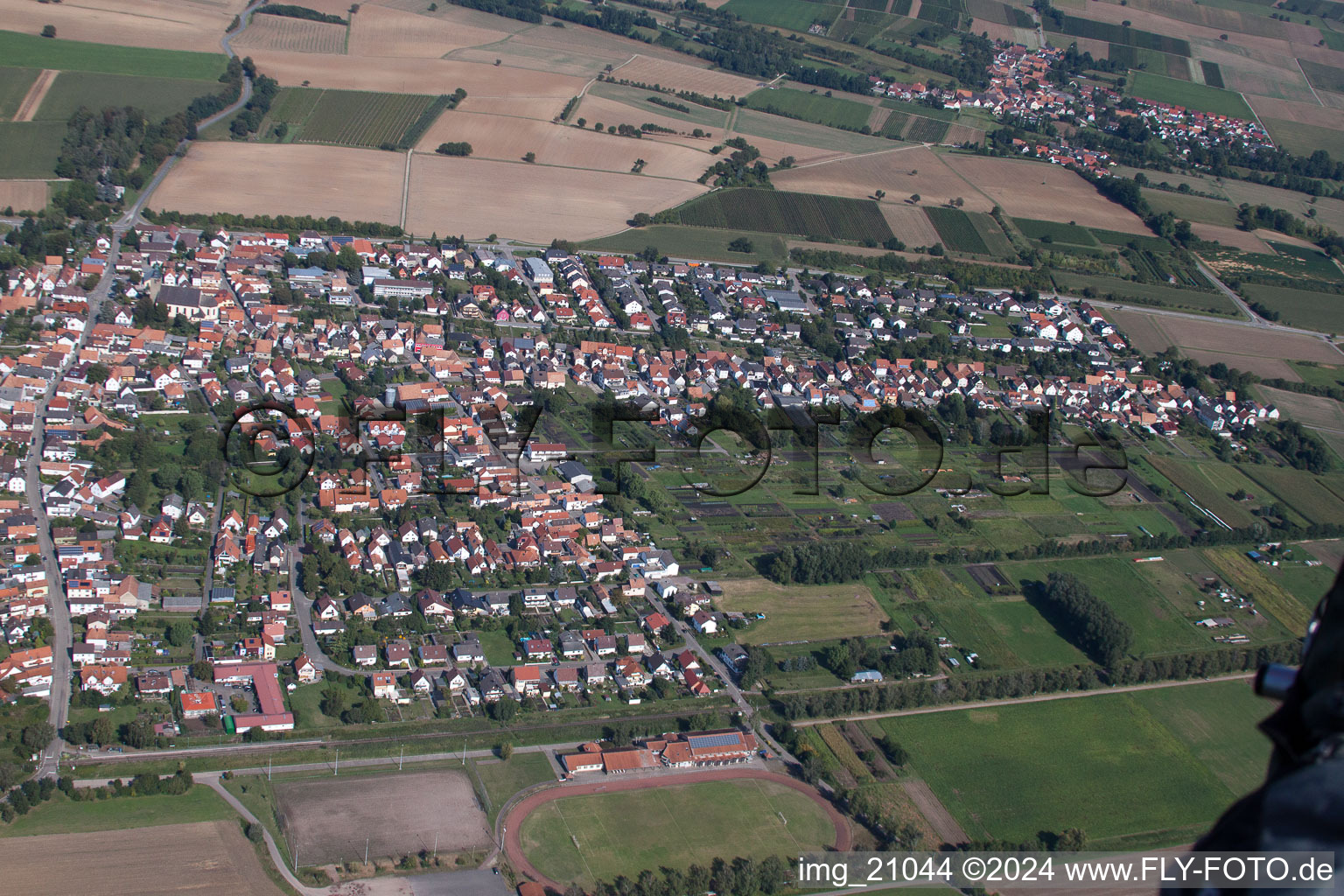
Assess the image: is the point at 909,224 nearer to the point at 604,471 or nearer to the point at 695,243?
the point at 695,243

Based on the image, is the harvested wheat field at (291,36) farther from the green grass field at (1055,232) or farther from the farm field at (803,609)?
the farm field at (803,609)

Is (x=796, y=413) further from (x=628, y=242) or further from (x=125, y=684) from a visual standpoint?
(x=125, y=684)

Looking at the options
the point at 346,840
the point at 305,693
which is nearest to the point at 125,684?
the point at 305,693

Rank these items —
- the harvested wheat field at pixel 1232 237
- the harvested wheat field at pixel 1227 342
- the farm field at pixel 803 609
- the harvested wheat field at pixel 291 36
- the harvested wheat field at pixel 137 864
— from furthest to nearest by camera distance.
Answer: the harvested wheat field at pixel 291 36
the harvested wheat field at pixel 1232 237
the harvested wheat field at pixel 1227 342
the farm field at pixel 803 609
the harvested wheat field at pixel 137 864

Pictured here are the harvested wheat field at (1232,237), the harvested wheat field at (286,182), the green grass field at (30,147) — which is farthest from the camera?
the harvested wheat field at (1232,237)

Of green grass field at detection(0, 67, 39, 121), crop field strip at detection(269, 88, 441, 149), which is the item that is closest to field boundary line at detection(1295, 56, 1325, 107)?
crop field strip at detection(269, 88, 441, 149)

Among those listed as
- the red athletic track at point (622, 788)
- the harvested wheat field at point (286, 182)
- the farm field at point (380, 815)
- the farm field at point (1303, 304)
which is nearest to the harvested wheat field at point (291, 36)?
the harvested wheat field at point (286, 182)
